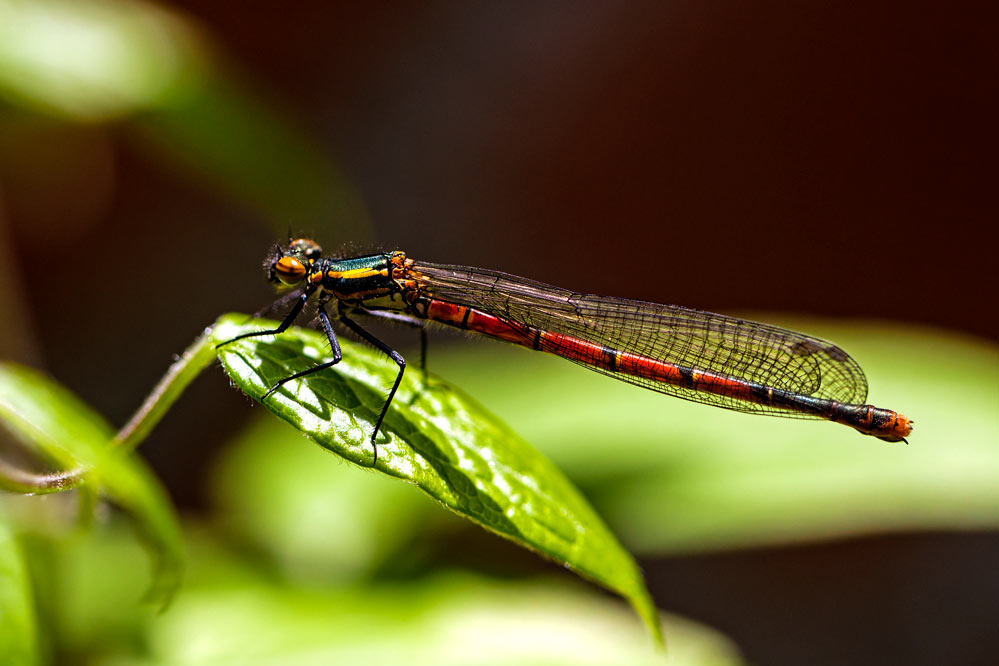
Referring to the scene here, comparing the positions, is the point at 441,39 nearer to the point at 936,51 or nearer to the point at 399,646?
the point at 936,51

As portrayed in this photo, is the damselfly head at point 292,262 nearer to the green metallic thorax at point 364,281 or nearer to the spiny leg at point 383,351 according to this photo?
the green metallic thorax at point 364,281

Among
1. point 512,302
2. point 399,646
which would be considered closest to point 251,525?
point 399,646

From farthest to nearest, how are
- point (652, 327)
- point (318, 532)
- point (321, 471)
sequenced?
point (321, 471)
point (318, 532)
point (652, 327)

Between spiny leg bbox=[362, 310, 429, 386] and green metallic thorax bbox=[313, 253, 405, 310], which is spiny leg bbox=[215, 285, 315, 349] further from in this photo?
spiny leg bbox=[362, 310, 429, 386]

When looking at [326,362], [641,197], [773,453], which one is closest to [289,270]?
[326,362]

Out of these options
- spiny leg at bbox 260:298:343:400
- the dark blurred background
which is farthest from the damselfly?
the dark blurred background
